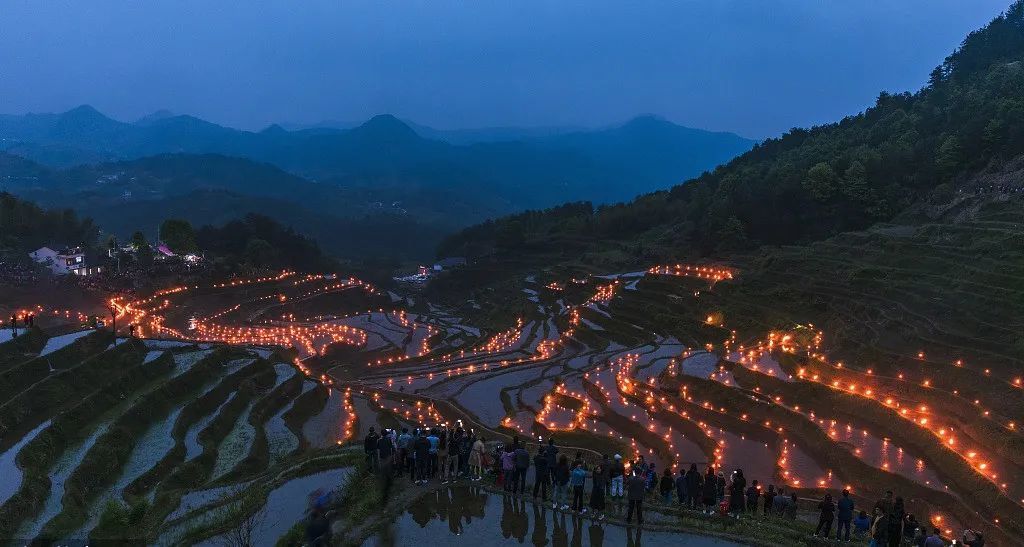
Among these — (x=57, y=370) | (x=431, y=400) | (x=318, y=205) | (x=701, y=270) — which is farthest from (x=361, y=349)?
(x=318, y=205)

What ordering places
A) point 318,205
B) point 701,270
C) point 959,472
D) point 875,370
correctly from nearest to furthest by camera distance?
1. point 959,472
2. point 875,370
3. point 701,270
4. point 318,205

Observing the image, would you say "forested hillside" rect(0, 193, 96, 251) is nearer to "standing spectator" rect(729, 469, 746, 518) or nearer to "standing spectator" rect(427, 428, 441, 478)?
"standing spectator" rect(427, 428, 441, 478)

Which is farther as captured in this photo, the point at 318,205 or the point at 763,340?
the point at 318,205

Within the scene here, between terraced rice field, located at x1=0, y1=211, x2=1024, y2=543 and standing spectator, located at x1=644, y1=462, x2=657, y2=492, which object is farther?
terraced rice field, located at x1=0, y1=211, x2=1024, y2=543

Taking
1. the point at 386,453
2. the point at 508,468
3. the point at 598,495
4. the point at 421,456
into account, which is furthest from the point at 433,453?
the point at 598,495

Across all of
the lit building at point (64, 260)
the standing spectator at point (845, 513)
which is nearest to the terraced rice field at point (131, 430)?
the standing spectator at point (845, 513)

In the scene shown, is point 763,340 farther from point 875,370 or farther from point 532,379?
point 532,379

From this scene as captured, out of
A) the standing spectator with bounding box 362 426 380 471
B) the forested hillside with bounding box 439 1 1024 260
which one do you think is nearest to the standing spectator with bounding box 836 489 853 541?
the standing spectator with bounding box 362 426 380 471
